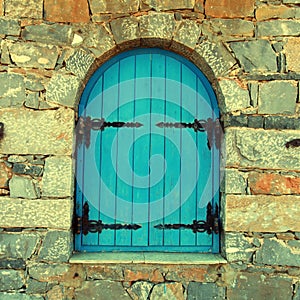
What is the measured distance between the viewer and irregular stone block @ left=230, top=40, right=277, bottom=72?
9.58ft

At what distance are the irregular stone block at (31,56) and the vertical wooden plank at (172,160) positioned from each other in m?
0.88

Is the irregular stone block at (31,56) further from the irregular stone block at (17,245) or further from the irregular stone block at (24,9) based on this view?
the irregular stone block at (17,245)

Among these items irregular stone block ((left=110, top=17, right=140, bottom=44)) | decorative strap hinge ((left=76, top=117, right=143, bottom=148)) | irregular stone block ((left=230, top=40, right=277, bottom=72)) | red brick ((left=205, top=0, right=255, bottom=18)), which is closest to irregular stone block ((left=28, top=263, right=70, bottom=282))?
decorative strap hinge ((left=76, top=117, right=143, bottom=148))

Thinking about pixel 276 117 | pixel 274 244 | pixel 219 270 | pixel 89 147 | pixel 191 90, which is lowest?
pixel 219 270

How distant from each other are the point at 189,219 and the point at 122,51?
1359 mm

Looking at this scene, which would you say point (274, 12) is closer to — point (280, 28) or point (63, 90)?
point (280, 28)

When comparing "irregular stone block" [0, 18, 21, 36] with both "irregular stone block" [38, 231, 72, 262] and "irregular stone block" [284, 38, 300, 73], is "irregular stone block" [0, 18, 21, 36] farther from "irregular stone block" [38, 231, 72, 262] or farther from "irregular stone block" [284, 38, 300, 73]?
"irregular stone block" [284, 38, 300, 73]

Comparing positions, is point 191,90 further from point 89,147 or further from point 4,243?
point 4,243

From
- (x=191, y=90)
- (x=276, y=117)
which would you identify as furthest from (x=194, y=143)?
(x=276, y=117)

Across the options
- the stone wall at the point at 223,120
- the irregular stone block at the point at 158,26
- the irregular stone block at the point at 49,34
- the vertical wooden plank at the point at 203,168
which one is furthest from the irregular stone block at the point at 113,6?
the vertical wooden plank at the point at 203,168

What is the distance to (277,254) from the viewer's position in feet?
9.24

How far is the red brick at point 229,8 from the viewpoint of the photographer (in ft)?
9.71

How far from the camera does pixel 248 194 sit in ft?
9.38

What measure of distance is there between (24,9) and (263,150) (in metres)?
1.98
